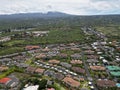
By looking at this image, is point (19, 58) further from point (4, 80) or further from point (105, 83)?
point (105, 83)

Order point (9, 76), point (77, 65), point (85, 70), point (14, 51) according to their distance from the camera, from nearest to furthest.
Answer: point (9, 76), point (85, 70), point (77, 65), point (14, 51)

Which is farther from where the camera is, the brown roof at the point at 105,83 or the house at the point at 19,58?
the house at the point at 19,58

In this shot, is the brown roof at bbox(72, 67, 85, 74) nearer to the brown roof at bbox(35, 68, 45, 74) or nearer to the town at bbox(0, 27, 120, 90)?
the town at bbox(0, 27, 120, 90)

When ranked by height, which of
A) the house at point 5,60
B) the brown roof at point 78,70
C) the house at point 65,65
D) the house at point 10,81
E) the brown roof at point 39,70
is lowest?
the house at point 5,60

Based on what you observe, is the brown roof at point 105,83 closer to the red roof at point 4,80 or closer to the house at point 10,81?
the house at point 10,81

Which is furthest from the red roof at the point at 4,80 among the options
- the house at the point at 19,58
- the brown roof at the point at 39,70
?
the house at the point at 19,58

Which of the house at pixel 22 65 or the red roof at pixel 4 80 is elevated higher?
the red roof at pixel 4 80

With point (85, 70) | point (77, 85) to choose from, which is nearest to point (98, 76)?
point (85, 70)

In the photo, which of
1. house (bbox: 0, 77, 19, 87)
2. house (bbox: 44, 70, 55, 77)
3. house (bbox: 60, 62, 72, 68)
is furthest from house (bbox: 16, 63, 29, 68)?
house (bbox: 60, 62, 72, 68)

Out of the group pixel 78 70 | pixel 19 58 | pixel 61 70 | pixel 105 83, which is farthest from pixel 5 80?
pixel 105 83

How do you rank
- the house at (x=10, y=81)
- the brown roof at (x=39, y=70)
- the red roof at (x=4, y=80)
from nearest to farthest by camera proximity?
the house at (x=10, y=81) < the red roof at (x=4, y=80) < the brown roof at (x=39, y=70)

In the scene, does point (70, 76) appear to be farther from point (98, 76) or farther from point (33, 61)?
point (33, 61)
